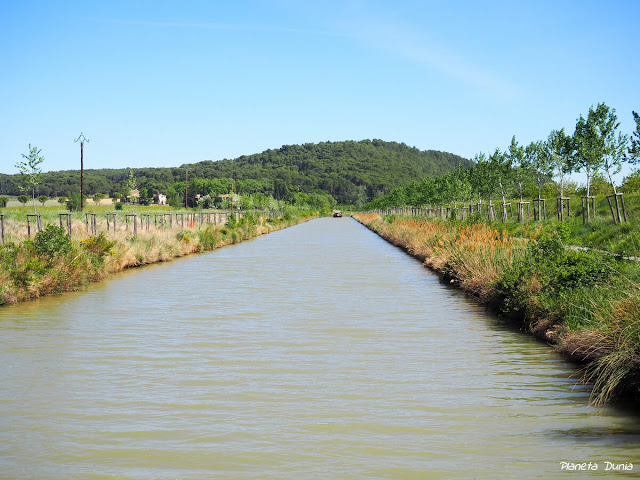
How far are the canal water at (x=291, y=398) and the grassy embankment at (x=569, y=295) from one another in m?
0.43

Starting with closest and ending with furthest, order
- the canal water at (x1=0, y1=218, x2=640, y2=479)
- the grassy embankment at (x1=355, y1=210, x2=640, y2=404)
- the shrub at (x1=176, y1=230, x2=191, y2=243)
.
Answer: the canal water at (x1=0, y1=218, x2=640, y2=479) → the grassy embankment at (x1=355, y1=210, x2=640, y2=404) → the shrub at (x1=176, y1=230, x2=191, y2=243)

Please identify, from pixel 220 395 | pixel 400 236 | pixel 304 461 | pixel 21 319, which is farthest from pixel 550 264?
pixel 400 236

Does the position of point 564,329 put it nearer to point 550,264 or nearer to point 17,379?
point 550,264

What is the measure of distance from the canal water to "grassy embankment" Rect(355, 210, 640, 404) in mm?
428

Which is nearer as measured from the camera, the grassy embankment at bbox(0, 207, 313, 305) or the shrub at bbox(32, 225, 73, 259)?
the grassy embankment at bbox(0, 207, 313, 305)

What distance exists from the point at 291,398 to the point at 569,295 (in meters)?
6.18

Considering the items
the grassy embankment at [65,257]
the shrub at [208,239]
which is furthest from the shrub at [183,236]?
the grassy embankment at [65,257]

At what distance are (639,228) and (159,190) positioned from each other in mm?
159876

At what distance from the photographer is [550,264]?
13.4 m

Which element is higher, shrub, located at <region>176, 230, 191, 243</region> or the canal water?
shrub, located at <region>176, 230, 191, 243</region>

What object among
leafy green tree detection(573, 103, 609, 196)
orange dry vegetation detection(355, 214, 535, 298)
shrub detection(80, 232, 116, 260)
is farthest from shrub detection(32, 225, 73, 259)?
leafy green tree detection(573, 103, 609, 196)

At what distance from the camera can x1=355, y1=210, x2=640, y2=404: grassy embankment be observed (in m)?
8.40

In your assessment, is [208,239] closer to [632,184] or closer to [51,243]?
[51,243]

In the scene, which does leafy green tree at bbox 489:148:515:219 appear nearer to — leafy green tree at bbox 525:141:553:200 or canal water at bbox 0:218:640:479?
leafy green tree at bbox 525:141:553:200
